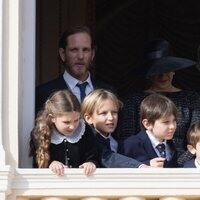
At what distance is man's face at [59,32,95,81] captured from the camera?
29.0 ft

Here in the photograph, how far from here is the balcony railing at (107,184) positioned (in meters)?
8.23

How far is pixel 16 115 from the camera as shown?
8398 mm

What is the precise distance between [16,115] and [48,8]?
150 inches

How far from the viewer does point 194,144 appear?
8.70 m

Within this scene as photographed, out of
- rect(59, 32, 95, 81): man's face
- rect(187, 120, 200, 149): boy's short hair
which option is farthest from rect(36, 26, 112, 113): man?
rect(187, 120, 200, 149): boy's short hair

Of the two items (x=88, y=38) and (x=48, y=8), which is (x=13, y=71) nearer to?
(x=88, y=38)

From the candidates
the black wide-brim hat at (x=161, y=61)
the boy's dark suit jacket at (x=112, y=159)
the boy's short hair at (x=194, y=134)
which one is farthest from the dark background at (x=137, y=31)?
the boy's dark suit jacket at (x=112, y=159)

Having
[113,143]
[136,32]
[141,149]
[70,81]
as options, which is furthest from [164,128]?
[136,32]

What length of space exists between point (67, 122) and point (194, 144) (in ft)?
2.73

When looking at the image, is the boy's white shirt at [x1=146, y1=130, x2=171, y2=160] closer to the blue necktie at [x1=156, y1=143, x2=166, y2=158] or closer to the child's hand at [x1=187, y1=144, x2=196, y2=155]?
the blue necktie at [x1=156, y1=143, x2=166, y2=158]

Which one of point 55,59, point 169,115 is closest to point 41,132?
point 169,115

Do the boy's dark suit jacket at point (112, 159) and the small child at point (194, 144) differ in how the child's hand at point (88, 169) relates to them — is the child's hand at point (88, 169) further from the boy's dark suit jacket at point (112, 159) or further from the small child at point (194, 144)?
the small child at point (194, 144)

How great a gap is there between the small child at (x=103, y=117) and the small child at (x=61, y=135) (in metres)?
0.12

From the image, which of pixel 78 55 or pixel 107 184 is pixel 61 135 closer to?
pixel 107 184
